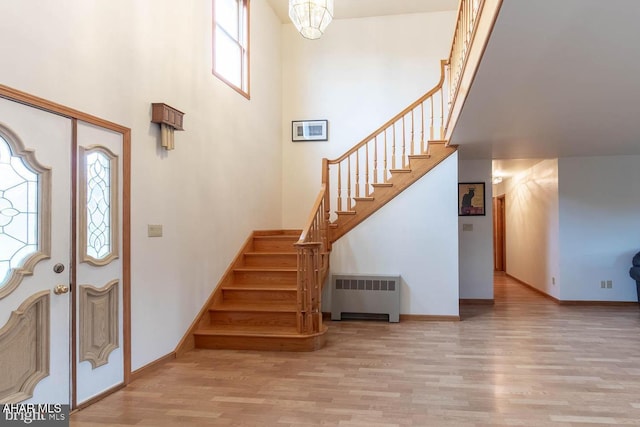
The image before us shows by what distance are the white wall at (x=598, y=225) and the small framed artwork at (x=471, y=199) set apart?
1.15 m

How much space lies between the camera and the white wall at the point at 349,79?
672cm

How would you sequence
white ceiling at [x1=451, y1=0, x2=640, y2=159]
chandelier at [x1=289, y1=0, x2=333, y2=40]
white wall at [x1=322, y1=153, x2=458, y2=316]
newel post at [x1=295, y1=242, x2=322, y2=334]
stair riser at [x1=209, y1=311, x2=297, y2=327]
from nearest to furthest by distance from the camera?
white ceiling at [x1=451, y1=0, x2=640, y2=159] < chandelier at [x1=289, y1=0, x2=333, y2=40] < newel post at [x1=295, y1=242, x2=322, y2=334] < stair riser at [x1=209, y1=311, x2=297, y2=327] < white wall at [x1=322, y1=153, x2=458, y2=316]

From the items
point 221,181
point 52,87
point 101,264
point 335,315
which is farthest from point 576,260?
point 52,87

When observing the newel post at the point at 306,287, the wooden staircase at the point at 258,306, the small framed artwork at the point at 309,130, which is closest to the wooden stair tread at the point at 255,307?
the wooden staircase at the point at 258,306

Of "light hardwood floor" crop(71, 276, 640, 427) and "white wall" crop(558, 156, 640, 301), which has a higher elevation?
"white wall" crop(558, 156, 640, 301)

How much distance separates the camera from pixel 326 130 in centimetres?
689

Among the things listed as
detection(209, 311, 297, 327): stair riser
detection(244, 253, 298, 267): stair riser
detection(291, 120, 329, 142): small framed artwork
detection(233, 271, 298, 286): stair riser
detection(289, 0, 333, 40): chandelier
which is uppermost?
detection(289, 0, 333, 40): chandelier

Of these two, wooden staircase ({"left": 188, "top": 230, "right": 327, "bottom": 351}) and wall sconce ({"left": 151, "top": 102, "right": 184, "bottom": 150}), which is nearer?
wall sconce ({"left": 151, "top": 102, "right": 184, "bottom": 150})

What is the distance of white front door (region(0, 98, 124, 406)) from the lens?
2383 millimetres

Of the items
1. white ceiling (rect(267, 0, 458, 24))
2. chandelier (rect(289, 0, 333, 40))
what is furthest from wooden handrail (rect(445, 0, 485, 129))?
white ceiling (rect(267, 0, 458, 24))

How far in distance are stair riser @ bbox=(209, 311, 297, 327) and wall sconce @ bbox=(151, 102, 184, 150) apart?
6.05 feet

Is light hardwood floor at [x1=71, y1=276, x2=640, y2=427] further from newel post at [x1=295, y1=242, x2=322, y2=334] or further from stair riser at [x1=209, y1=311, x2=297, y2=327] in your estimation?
stair riser at [x1=209, y1=311, x2=297, y2=327]

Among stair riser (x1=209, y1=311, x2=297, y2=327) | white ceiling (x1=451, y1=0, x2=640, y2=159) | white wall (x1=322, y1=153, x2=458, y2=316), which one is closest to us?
white ceiling (x1=451, y1=0, x2=640, y2=159)

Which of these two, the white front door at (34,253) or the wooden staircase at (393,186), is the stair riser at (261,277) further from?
the white front door at (34,253)
